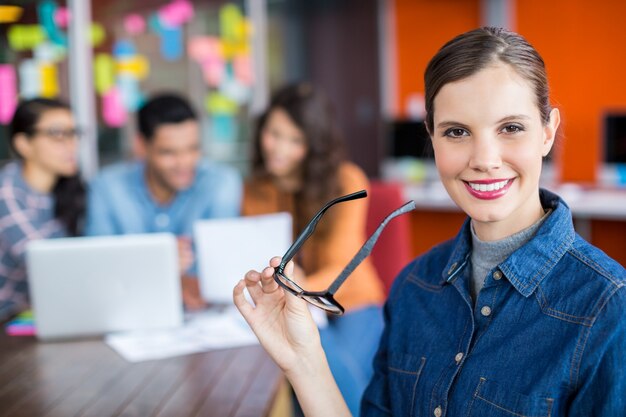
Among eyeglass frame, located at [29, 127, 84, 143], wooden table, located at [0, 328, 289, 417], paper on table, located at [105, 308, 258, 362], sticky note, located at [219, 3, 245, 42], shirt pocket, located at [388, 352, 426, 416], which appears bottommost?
wooden table, located at [0, 328, 289, 417]

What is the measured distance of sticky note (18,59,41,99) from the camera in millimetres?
3598

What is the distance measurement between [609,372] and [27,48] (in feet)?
11.1

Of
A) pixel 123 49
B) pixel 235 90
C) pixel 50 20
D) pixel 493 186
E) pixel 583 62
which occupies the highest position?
pixel 50 20

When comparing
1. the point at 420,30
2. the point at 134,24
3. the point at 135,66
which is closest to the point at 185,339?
the point at 135,66

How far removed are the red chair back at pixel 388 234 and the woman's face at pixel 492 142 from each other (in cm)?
157

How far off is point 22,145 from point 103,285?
3.66 feet

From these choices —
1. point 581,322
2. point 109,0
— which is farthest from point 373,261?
point 109,0

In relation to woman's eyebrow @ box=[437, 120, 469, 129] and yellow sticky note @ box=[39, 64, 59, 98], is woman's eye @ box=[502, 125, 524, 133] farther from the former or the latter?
yellow sticky note @ box=[39, 64, 59, 98]


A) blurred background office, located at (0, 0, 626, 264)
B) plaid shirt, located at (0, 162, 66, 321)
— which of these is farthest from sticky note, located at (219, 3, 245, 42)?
plaid shirt, located at (0, 162, 66, 321)

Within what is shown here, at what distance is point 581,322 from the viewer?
1027mm

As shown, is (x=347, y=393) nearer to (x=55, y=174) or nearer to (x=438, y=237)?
(x=55, y=174)

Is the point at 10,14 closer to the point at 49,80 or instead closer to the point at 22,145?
the point at 49,80

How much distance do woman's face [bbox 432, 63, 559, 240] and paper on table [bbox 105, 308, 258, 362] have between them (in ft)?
3.54

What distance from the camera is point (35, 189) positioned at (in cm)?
285
